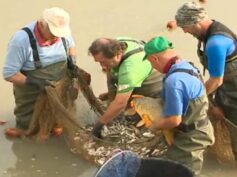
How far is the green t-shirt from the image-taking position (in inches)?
212

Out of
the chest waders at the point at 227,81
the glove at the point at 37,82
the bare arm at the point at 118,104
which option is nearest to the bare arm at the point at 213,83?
the chest waders at the point at 227,81

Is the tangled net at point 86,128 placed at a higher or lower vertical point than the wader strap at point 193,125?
lower

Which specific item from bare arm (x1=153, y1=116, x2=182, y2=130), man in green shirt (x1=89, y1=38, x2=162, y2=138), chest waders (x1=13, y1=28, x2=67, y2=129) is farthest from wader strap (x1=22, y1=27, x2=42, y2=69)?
bare arm (x1=153, y1=116, x2=182, y2=130)

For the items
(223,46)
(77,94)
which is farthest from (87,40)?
(223,46)

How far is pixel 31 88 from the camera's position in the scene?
19.4 feet

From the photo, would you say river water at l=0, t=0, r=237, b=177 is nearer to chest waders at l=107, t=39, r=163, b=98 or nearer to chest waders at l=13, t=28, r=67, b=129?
chest waders at l=13, t=28, r=67, b=129

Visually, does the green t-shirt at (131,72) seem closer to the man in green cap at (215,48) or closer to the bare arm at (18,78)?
the man in green cap at (215,48)

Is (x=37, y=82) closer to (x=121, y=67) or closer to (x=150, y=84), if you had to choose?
(x=121, y=67)

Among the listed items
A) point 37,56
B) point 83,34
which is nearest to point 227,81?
point 37,56

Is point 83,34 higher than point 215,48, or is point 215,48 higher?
point 215,48

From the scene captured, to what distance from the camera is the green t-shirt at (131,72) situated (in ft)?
17.7

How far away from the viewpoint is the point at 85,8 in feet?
28.9

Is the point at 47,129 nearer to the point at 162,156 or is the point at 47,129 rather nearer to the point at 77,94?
the point at 77,94

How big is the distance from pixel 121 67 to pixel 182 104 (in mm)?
955
